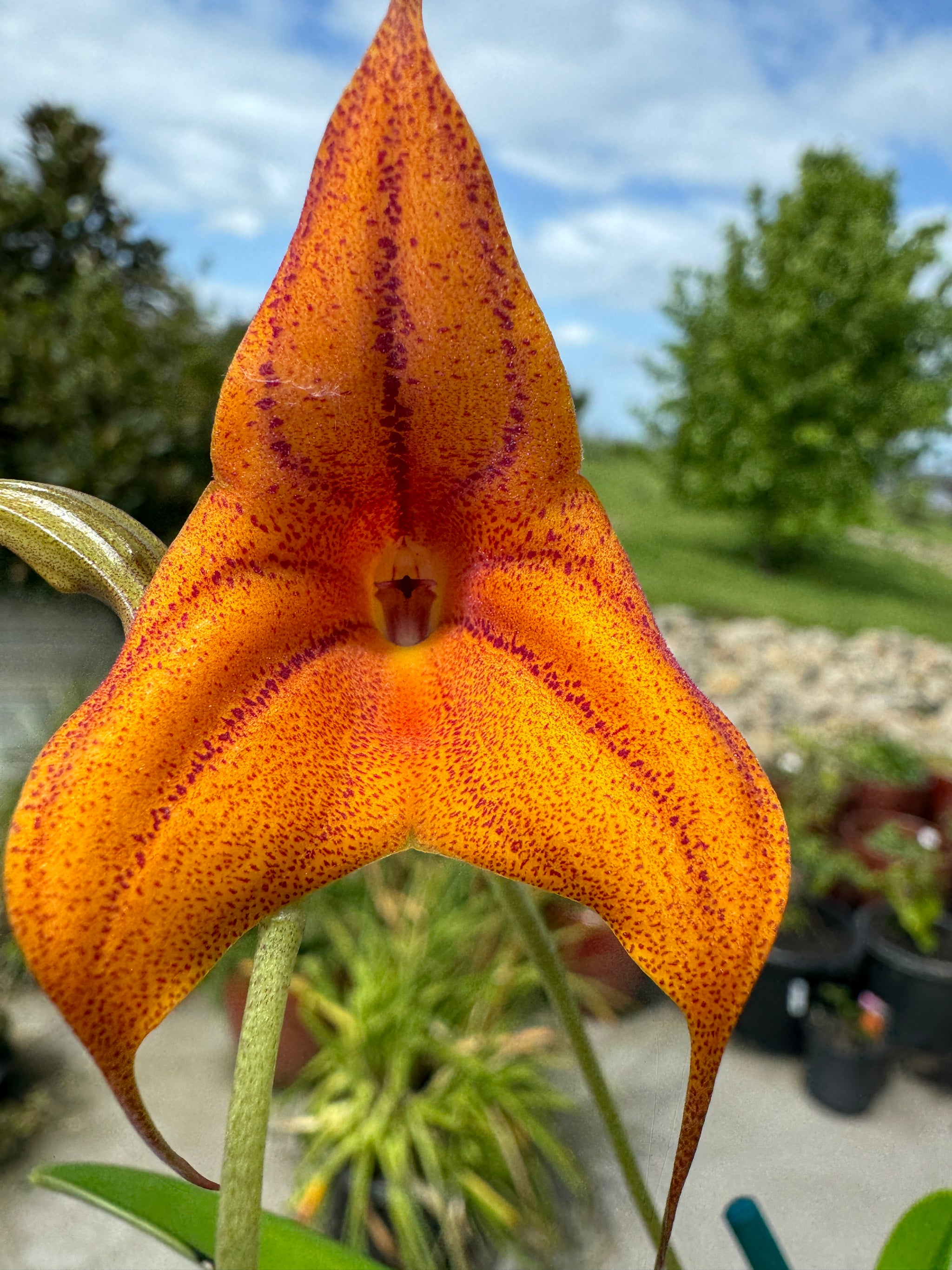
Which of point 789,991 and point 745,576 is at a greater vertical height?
point 745,576

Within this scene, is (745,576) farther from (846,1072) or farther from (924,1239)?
(924,1239)

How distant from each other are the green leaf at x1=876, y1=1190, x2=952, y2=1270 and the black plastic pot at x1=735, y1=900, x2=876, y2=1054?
1.85 m

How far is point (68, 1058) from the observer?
7.06 feet

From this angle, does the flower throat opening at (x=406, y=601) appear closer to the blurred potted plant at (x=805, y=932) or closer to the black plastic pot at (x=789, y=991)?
the blurred potted plant at (x=805, y=932)

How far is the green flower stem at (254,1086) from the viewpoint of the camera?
0.26 meters

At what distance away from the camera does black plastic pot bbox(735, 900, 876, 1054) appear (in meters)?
2.20

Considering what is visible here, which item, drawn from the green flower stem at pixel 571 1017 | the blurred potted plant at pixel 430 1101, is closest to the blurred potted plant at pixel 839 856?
the blurred potted plant at pixel 430 1101

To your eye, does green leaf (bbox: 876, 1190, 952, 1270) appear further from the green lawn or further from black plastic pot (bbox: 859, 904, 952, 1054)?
the green lawn

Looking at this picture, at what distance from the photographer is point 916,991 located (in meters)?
2.20

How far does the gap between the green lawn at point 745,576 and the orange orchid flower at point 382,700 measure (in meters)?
5.32

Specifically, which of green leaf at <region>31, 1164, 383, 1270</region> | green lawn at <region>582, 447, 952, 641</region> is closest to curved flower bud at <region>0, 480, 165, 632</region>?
green leaf at <region>31, 1164, 383, 1270</region>

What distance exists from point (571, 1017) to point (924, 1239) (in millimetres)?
276

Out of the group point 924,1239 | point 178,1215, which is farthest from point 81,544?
point 924,1239

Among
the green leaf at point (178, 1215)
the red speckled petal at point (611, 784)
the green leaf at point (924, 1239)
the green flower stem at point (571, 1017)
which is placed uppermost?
the red speckled petal at point (611, 784)
